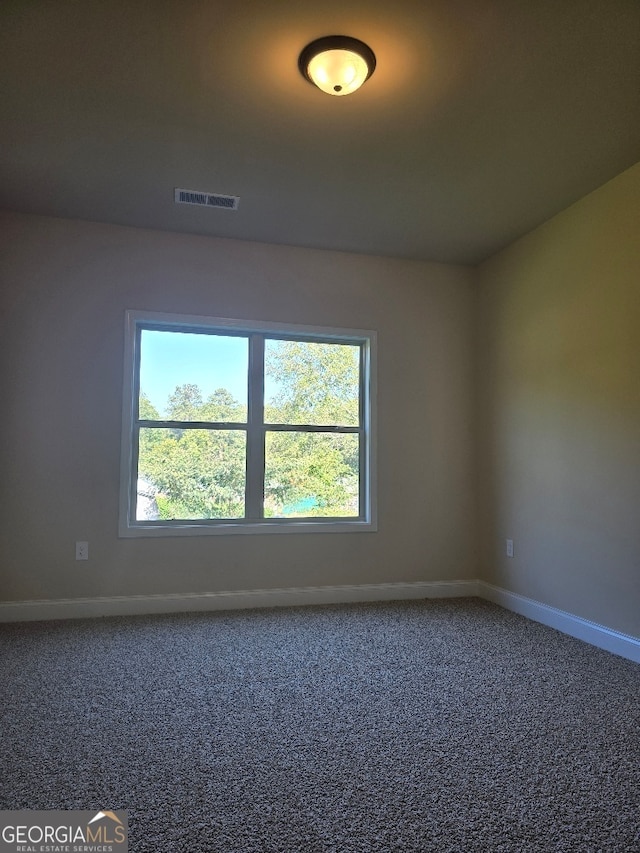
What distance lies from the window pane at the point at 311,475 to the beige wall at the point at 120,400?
212mm

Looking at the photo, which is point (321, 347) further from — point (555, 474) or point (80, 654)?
point (80, 654)

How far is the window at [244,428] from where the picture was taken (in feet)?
12.2

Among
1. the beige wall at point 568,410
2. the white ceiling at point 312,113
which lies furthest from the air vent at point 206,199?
the beige wall at point 568,410

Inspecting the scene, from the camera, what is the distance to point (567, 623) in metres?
3.24

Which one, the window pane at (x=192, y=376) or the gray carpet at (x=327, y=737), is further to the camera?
the window pane at (x=192, y=376)

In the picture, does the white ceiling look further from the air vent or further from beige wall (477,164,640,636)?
beige wall (477,164,640,636)

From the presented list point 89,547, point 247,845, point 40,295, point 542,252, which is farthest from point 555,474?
point 40,295

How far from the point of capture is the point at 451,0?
1.88 meters

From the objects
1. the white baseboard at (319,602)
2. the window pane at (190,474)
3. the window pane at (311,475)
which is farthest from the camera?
the window pane at (311,475)

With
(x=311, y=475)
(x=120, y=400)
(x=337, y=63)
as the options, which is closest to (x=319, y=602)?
(x=311, y=475)

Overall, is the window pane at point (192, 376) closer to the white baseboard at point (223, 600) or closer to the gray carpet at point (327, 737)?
the white baseboard at point (223, 600)

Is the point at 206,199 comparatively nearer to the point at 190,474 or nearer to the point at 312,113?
the point at 312,113

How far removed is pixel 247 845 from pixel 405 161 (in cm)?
297

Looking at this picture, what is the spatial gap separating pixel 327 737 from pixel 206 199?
2936 millimetres
